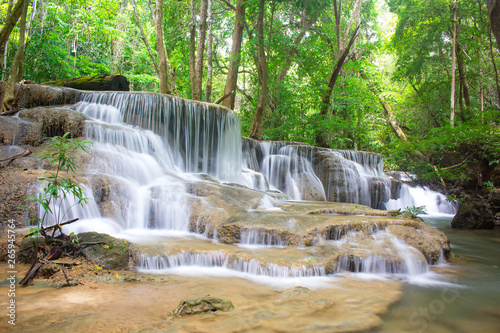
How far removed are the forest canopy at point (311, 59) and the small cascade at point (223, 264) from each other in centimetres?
910

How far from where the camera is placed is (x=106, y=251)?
3820 millimetres

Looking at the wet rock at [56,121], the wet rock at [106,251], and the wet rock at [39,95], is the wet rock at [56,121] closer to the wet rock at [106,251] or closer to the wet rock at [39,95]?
the wet rock at [39,95]

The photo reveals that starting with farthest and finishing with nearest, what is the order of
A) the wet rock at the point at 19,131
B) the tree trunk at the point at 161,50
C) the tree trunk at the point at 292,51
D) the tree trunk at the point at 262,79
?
the tree trunk at the point at 292,51 < the tree trunk at the point at 262,79 < the tree trunk at the point at 161,50 < the wet rock at the point at 19,131

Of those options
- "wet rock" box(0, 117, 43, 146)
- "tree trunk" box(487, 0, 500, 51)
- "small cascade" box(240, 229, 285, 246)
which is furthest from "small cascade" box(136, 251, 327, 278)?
"tree trunk" box(487, 0, 500, 51)

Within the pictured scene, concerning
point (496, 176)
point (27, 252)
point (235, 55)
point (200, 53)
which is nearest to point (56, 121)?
point (27, 252)

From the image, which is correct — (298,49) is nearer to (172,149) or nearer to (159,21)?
(159,21)

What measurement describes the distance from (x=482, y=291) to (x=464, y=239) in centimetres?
488

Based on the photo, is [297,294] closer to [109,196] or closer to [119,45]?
[109,196]

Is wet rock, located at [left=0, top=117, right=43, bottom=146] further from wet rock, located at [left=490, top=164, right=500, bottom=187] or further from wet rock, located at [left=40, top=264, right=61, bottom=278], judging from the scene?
wet rock, located at [left=490, top=164, right=500, bottom=187]

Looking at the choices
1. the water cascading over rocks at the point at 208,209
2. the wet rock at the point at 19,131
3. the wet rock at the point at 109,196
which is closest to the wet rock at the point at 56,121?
the wet rock at the point at 19,131

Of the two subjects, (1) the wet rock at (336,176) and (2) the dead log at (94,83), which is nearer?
(2) the dead log at (94,83)

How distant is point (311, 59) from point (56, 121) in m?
11.8

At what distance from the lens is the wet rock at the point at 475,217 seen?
378 inches

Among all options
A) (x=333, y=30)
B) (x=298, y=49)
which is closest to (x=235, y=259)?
(x=298, y=49)
